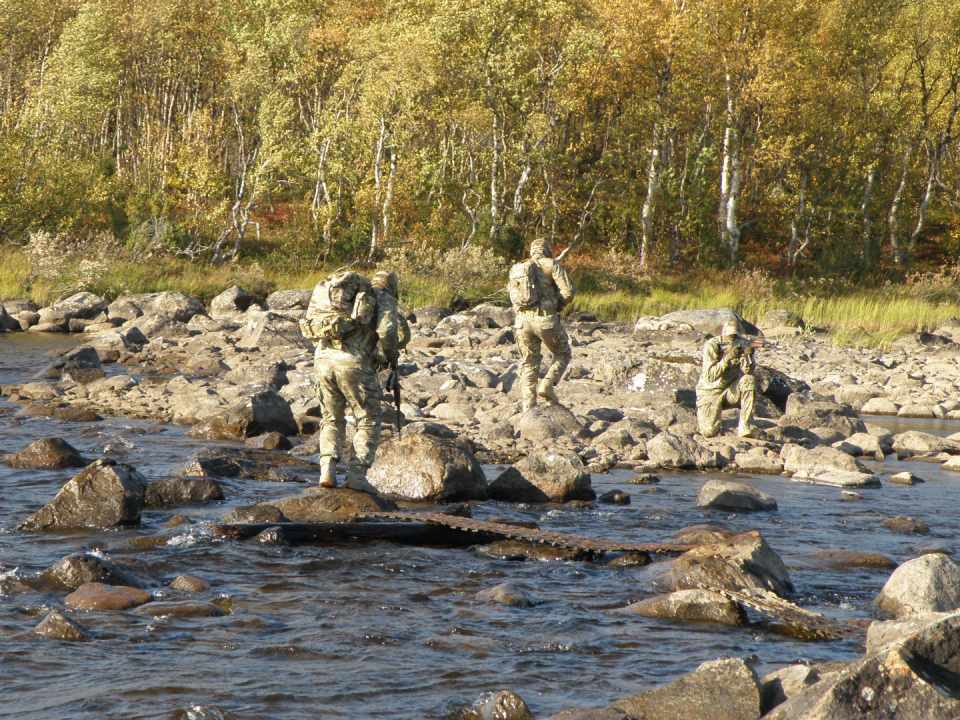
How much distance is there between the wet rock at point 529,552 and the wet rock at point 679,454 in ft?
13.4

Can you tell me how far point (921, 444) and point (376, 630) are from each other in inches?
384

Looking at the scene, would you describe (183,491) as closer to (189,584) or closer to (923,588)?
(189,584)

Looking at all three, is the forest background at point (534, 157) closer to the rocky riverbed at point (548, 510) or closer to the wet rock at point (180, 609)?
the rocky riverbed at point (548, 510)

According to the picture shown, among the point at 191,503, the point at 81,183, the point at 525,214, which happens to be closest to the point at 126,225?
the point at 81,183

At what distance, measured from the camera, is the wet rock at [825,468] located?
10094 millimetres

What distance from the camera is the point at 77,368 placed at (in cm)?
1475

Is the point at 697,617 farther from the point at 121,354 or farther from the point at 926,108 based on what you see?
the point at 926,108

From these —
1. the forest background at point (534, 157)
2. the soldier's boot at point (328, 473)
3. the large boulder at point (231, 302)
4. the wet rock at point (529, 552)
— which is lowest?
the wet rock at point (529, 552)

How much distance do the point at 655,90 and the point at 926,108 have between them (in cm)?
1142

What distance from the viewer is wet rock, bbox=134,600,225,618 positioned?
5324 mm

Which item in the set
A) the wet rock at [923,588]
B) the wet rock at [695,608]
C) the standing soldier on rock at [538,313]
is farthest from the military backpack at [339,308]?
the wet rock at [923,588]

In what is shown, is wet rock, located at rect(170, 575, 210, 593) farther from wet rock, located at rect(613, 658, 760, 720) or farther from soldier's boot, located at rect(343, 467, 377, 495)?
wet rock, located at rect(613, 658, 760, 720)

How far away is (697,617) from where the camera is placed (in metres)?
5.61

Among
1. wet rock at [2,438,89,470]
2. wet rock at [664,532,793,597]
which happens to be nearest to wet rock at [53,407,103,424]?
wet rock at [2,438,89,470]
